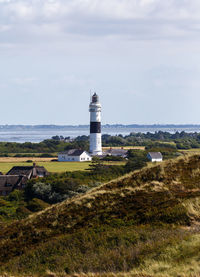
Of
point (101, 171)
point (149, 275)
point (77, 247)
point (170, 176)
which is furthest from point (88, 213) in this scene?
point (101, 171)

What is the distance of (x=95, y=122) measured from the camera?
107 m

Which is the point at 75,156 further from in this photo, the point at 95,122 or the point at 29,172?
the point at 29,172

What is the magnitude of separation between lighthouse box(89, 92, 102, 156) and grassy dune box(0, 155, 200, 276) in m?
83.1

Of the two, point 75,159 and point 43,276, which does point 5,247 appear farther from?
point 75,159

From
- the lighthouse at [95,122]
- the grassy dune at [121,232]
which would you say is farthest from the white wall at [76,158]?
the grassy dune at [121,232]

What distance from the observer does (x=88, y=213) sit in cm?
1878

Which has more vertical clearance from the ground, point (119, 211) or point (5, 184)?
point (119, 211)

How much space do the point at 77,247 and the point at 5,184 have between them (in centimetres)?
4507

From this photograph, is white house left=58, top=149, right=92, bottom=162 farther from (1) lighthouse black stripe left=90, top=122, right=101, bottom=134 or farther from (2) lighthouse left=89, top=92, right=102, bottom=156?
(1) lighthouse black stripe left=90, top=122, right=101, bottom=134

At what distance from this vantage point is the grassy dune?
46.2 ft

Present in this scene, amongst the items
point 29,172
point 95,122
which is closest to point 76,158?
point 95,122

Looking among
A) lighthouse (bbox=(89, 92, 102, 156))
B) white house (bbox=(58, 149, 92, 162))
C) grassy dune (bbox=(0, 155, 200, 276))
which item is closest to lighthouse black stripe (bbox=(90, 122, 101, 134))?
lighthouse (bbox=(89, 92, 102, 156))

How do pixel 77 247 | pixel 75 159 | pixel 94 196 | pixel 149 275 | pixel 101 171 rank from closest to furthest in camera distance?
1. pixel 149 275
2. pixel 77 247
3. pixel 94 196
4. pixel 101 171
5. pixel 75 159

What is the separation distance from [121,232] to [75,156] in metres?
88.4
